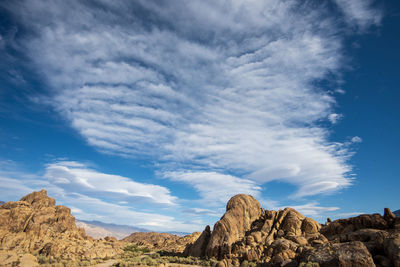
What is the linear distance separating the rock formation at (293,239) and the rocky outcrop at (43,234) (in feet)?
92.3

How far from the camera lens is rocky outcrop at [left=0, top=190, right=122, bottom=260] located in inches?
2281

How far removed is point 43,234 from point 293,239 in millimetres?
68980

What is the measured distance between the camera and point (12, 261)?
122 feet

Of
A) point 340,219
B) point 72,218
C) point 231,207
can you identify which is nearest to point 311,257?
point 340,219

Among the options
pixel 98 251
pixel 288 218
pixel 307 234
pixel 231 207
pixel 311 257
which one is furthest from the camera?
pixel 98 251

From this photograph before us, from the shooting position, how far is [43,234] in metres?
67.5

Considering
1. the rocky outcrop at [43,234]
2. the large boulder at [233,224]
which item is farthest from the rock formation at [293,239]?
the rocky outcrop at [43,234]

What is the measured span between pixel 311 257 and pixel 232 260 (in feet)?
56.0

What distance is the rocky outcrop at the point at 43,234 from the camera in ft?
190

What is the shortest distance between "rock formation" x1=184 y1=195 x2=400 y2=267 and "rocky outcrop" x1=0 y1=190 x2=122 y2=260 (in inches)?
1108

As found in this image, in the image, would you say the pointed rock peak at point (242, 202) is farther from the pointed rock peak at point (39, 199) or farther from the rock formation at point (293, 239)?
the pointed rock peak at point (39, 199)

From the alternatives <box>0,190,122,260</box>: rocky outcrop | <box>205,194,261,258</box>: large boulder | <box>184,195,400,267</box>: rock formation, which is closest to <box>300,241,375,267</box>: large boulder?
<box>184,195,400,267</box>: rock formation

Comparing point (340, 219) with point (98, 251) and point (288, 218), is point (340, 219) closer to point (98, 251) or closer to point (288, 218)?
point (288, 218)

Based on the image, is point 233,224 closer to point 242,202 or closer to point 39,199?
point 242,202
